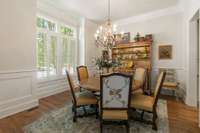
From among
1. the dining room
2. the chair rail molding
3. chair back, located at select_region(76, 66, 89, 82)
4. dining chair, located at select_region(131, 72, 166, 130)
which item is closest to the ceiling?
the dining room

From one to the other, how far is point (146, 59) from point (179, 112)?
2.28 m

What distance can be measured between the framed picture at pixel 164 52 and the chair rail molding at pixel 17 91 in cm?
408

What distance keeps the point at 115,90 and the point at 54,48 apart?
3345 mm

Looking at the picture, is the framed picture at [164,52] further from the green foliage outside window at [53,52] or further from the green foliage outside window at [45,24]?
the green foliage outside window at [45,24]

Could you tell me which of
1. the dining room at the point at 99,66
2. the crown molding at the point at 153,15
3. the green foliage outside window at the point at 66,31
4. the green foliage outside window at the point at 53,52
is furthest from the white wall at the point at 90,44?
the green foliage outside window at the point at 53,52

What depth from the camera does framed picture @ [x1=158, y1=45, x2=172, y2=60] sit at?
15.1ft

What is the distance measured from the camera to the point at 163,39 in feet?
15.5

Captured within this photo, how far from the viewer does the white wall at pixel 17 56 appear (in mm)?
2783

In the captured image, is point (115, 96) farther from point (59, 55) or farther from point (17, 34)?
point (59, 55)

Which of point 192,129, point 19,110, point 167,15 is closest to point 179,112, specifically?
point 192,129

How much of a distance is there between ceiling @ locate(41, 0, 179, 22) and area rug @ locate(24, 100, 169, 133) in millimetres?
3249

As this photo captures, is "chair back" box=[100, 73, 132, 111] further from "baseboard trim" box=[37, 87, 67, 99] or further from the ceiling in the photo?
the ceiling

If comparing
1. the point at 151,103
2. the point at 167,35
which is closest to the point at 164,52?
the point at 167,35

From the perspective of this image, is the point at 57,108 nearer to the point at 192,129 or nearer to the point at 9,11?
the point at 9,11
